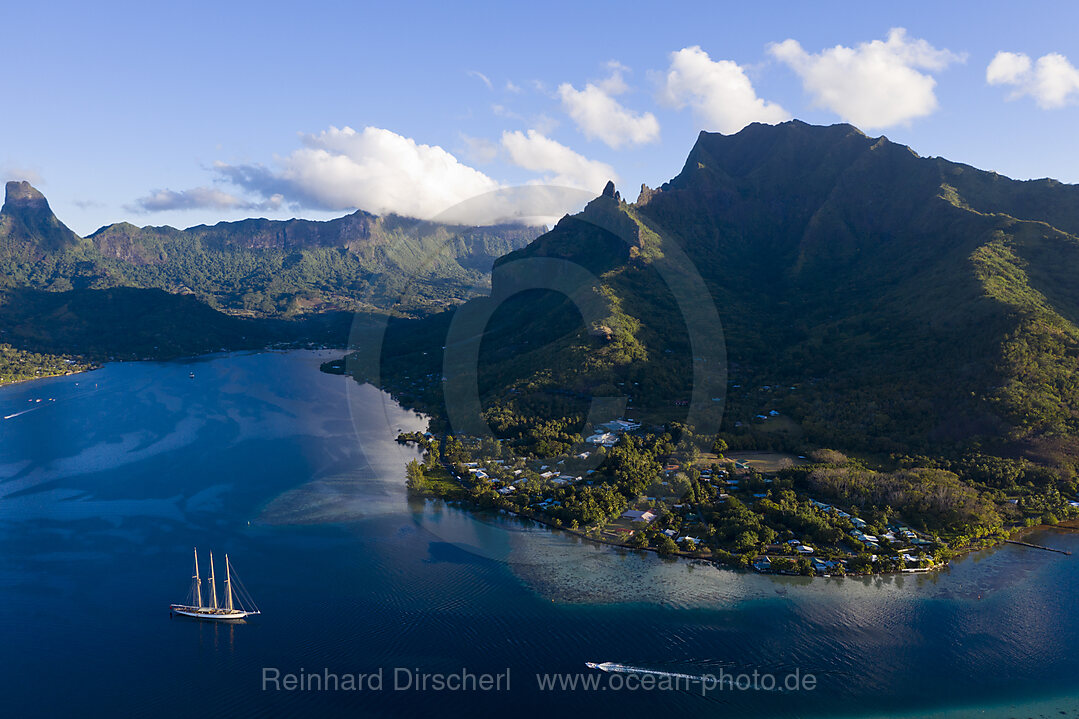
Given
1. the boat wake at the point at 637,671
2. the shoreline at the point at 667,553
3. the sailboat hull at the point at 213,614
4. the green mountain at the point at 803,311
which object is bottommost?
the sailboat hull at the point at 213,614

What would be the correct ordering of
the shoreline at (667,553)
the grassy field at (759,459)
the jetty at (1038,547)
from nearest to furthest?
the shoreline at (667,553), the jetty at (1038,547), the grassy field at (759,459)

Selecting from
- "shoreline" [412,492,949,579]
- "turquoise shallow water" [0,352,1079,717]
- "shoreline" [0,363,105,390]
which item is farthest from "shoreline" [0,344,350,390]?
"shoreline" [412,492,949,579]

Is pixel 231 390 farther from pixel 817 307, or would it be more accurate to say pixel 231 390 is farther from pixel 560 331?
pixel 817 307

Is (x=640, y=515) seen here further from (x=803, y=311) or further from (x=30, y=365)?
(x=30, y=365)

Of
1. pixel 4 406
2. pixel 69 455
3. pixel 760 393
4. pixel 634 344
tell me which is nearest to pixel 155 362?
pixel 4 406

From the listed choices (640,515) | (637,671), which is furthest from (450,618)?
(640,515)

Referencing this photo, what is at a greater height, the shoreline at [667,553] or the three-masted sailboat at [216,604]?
the shoreline at [667,553]

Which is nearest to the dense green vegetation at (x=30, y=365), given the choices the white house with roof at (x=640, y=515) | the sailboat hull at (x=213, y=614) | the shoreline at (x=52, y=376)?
the shoreline at (x=52, y=376)

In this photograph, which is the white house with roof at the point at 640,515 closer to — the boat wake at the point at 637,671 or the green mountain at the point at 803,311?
the boat wake at the point at 637,671
